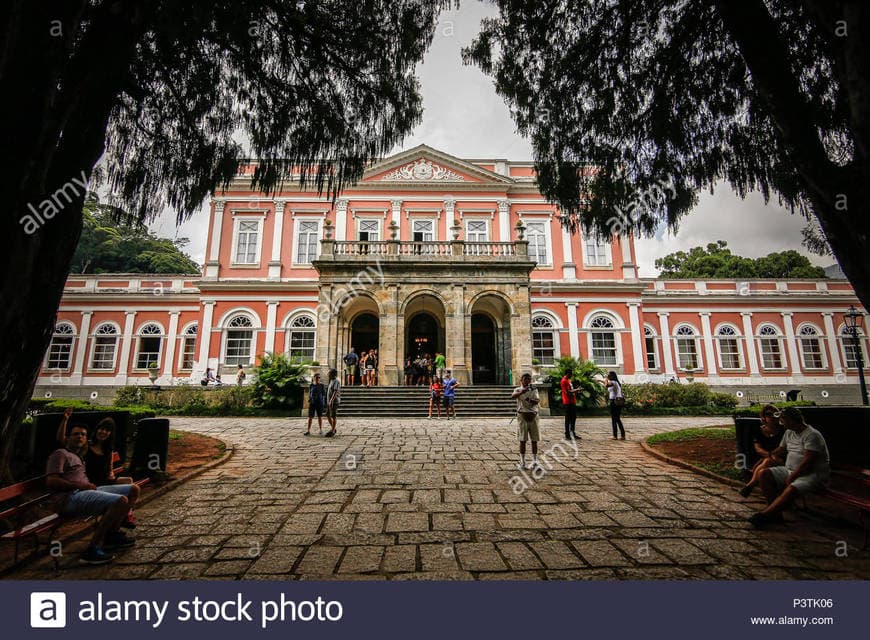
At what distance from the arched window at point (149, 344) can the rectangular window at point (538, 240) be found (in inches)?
822

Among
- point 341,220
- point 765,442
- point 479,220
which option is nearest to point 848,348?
point 479,220

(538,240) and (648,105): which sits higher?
(538,240)

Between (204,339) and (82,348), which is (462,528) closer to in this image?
(204,339)

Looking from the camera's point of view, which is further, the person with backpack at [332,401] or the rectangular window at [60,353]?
the rectangular window at [60,353]

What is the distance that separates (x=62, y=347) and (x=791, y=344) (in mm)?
39720

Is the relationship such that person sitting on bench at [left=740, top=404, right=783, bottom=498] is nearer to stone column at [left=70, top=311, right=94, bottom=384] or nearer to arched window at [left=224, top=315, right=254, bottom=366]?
arched window at [left=224, top=315, right=254, bottom=366]

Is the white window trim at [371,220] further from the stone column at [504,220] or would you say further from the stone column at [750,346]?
the stone column at [750,346]

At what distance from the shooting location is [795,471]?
11.7ft

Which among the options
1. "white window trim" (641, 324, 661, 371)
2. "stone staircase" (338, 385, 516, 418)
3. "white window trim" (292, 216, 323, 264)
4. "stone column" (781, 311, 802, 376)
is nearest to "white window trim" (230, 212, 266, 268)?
"white window trim" (292, 216, 323, 264)

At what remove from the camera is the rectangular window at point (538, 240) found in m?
22.0

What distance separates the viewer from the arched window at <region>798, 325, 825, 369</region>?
22.0 metres

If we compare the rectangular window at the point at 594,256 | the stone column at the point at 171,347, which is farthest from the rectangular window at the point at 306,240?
the rectangular window at the point at 594,256

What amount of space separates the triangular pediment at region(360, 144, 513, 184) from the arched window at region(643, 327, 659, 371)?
11.5 metres

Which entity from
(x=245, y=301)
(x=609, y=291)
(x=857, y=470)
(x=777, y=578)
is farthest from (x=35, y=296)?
(x=609, y=291)
